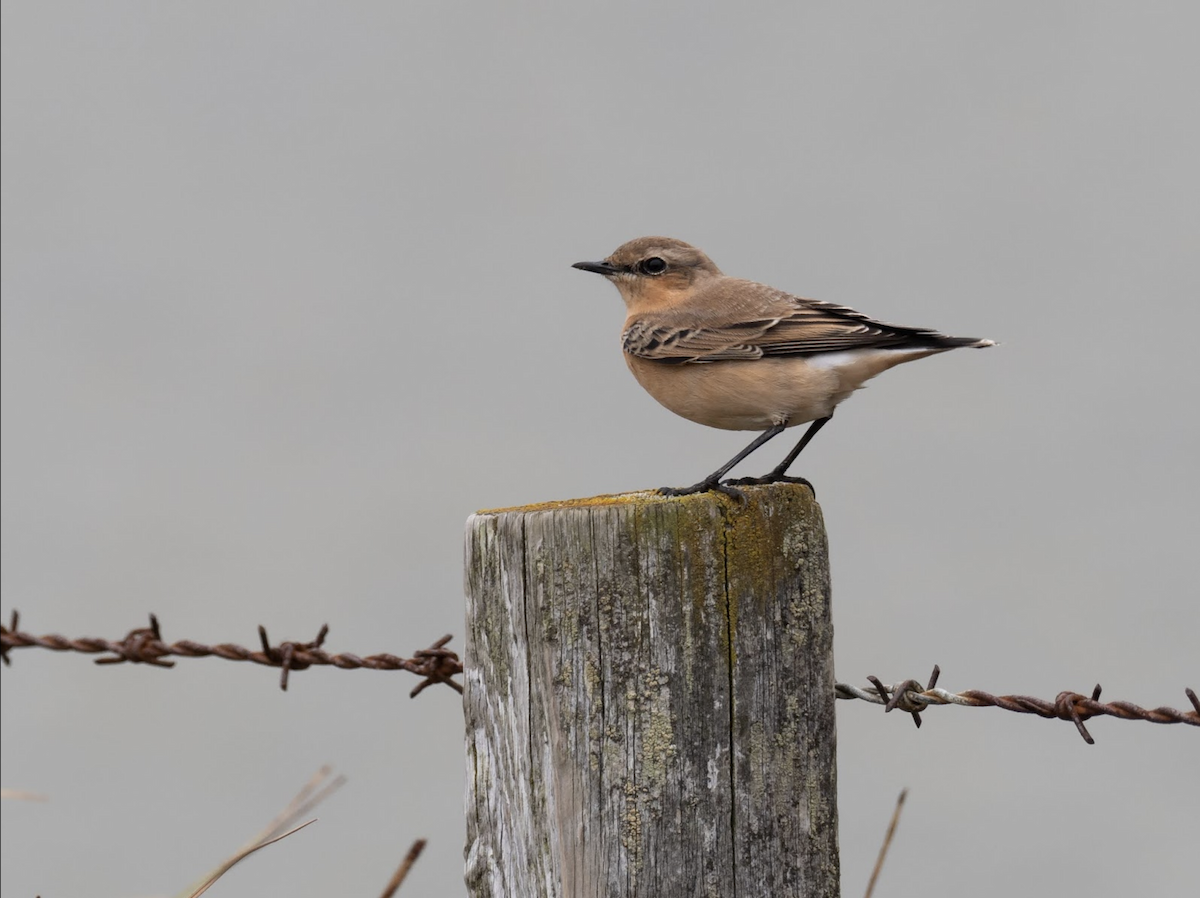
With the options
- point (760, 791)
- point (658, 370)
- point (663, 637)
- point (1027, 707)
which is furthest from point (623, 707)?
point (658, 370)

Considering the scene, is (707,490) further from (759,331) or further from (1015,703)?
(759,331)

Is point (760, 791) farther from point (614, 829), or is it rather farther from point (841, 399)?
point (841, 399)

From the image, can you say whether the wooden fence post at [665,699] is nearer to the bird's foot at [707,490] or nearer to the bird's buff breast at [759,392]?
the bird's foot at [707,490]

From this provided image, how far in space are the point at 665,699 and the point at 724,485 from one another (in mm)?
677

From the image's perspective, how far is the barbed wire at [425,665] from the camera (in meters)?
3.42

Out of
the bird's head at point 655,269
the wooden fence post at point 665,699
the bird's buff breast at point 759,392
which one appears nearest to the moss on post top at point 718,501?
the wooden fence post at point 665,699

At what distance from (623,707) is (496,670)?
14.3 inches

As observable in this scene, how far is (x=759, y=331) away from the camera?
5094 mm

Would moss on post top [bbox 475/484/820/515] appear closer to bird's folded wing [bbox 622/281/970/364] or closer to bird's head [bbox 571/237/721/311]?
bird's folded wing [bbox 622/281/970/364]

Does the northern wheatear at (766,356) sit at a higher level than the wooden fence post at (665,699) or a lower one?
higher

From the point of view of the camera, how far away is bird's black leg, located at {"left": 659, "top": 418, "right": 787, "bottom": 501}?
315 cm

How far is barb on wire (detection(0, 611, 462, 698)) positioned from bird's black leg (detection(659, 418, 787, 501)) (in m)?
0.89

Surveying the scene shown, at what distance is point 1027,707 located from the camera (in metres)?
3.50

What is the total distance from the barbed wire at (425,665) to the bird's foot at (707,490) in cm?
62
